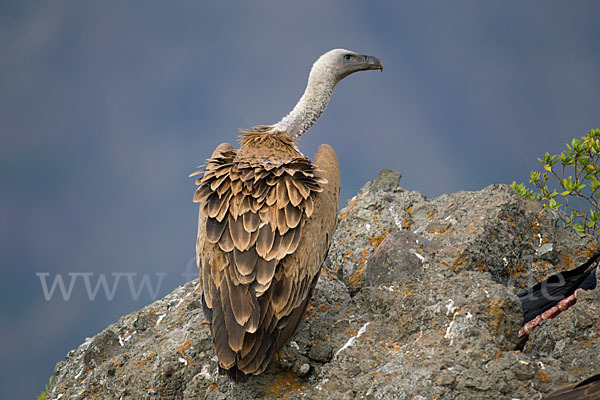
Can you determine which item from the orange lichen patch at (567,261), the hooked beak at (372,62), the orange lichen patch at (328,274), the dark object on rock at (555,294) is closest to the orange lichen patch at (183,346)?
the orange lichen patch at (328,274)

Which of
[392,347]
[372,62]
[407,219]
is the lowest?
[392,347]

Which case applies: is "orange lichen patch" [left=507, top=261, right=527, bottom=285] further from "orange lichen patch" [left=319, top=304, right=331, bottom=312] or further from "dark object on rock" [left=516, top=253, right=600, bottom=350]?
"orange lichen patch" [left=319, top=304, right=331, bottom=312]

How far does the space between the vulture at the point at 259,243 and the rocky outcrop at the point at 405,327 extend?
499 millimetres

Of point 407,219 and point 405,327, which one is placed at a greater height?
point 407,219


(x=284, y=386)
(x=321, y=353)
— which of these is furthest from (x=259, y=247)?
(x=284, y=386)

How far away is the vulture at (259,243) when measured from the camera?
5.70m

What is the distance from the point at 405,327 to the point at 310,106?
3.80 meters

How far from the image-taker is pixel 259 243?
5.96 m

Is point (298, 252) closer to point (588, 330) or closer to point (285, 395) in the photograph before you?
point (285, 395)

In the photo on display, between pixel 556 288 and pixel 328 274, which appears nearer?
pixel 556 288

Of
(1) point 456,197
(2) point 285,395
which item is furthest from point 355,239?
(2) point 285,395

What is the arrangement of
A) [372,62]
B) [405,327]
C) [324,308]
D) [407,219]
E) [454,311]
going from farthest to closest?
[372,62] → [407,219] → [324,308] → [405,327] → [454,311]

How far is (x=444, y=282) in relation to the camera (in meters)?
6.04

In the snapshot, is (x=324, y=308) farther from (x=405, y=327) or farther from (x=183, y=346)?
(x=183, y=346)
